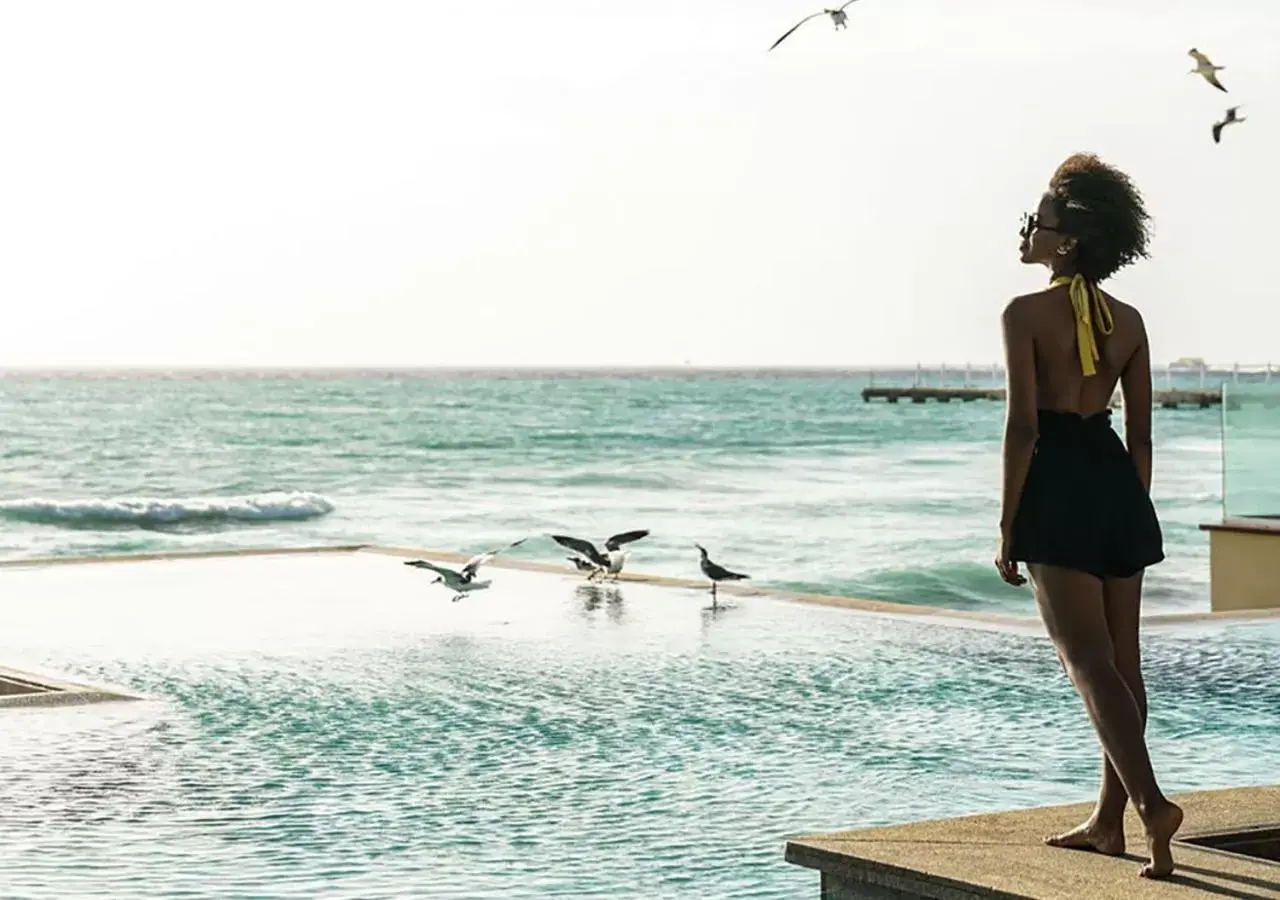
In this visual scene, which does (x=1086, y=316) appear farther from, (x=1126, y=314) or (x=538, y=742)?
(x=538, y=742)

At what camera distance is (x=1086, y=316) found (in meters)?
5.05

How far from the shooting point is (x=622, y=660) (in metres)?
11.6

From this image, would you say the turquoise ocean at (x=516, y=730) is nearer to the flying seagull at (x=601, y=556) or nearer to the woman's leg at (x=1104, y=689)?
the flying seagull at (x=601, y=556)

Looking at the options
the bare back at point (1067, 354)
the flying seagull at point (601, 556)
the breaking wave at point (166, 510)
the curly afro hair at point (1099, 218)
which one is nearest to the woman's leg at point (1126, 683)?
the bare back at point (1067, 354)

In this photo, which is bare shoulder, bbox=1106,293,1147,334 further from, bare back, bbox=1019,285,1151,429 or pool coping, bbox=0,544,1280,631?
pool coping, bbox=0,544,1280,631

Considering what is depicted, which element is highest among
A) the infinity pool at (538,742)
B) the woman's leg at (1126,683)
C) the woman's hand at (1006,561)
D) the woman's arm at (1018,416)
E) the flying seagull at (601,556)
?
the woman's arm at (1018,416)

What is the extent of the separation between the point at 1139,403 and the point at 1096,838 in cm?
104

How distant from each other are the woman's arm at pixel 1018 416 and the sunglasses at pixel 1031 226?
1.00ft

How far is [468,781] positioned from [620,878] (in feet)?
5.66

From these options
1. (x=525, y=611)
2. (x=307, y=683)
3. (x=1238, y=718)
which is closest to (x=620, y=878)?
(x=1238, y=718)

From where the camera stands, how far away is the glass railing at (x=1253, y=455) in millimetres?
15922

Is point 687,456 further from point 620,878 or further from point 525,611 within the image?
point 620,878

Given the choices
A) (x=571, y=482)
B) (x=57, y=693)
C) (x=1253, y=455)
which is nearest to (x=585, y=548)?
(x=1253, y=455)

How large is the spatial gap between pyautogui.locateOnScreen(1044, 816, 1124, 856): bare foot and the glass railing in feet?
36.8
